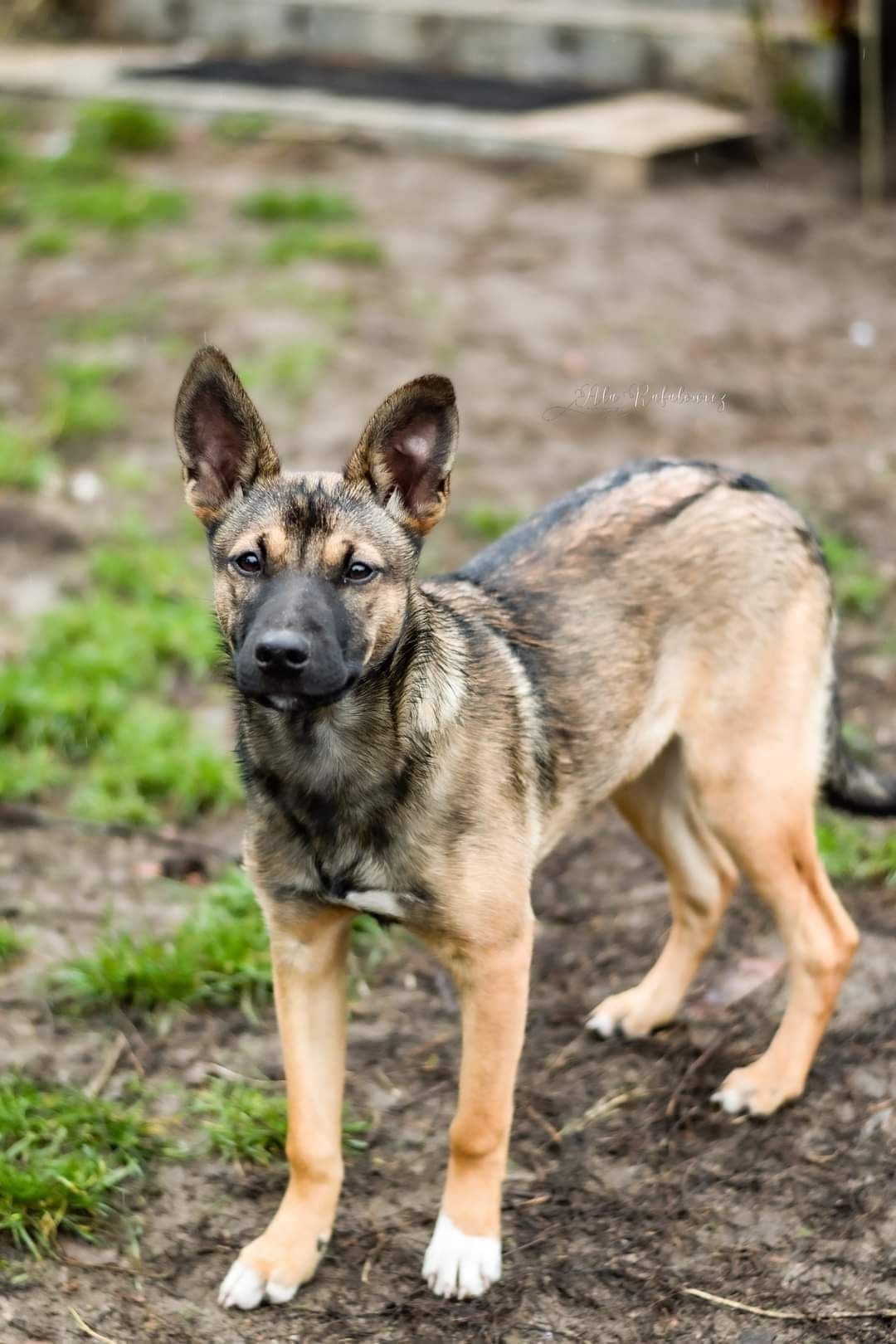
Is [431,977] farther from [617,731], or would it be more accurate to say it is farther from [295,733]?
[295,733]

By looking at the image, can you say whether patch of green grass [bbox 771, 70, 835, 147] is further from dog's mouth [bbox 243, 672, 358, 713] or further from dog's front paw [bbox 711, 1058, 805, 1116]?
dog's mouth [bbox 243, 672, 358, 713]

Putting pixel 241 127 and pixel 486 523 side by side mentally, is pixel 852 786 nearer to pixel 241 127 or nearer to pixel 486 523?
pixel 486 523

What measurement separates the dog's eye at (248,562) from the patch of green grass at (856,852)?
8.31ft

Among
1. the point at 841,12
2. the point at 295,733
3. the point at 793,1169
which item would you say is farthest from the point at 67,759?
the point at 841,12

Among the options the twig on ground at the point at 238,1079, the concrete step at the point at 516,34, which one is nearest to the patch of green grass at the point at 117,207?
the concrete step at the point at 516,34

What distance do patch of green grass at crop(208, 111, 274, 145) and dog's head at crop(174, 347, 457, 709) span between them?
8.66 m

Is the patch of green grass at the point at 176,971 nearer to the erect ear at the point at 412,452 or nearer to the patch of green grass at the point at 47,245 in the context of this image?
the erect ear at the point at 412,452

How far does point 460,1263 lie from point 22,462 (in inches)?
→ 204

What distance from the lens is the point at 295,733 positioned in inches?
145

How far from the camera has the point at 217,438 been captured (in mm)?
3832

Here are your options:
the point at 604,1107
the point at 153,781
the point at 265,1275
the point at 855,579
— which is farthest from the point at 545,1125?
the point at 855,579

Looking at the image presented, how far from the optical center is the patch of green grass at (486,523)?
7273 millimetres

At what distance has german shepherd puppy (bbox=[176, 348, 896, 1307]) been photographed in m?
3.62

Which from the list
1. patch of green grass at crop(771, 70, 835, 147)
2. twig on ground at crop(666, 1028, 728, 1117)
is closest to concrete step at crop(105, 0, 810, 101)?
patch of green grass at crop(771, 70, 835, 147)
